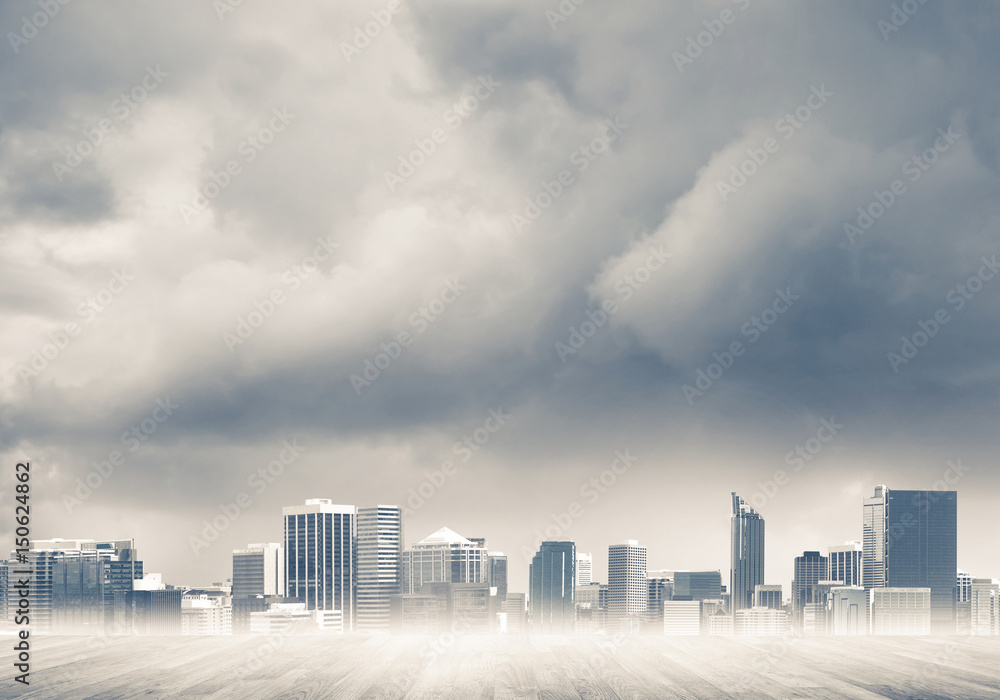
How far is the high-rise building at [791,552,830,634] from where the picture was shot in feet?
171

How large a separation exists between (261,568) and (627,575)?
6671 cm

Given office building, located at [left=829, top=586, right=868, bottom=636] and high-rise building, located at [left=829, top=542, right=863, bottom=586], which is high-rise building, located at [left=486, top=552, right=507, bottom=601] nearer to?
high-rise building, located at [left=829, top=542, right=863, bottom=586]

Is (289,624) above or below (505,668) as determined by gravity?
below

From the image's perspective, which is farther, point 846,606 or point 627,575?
point 627,575

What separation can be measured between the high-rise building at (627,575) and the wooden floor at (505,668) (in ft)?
198

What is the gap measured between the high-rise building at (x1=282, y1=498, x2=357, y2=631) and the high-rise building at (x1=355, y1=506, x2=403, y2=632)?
254 centimetres

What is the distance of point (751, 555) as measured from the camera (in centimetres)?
18150

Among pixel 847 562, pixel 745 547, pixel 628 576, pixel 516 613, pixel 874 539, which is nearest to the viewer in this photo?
pixel 516 613

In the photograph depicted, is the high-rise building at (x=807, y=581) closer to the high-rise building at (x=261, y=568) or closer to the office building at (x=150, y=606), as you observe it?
A: the office building at (x=150, y=606)

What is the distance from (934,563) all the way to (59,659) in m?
89.1

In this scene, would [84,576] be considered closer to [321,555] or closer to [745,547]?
[321,555]

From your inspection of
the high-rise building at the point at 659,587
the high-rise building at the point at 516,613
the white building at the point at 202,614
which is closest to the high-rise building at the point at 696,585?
the high-rise building at the point at 659,587

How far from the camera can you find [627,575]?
135500 millimetres

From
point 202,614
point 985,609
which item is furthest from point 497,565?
point 985,609
